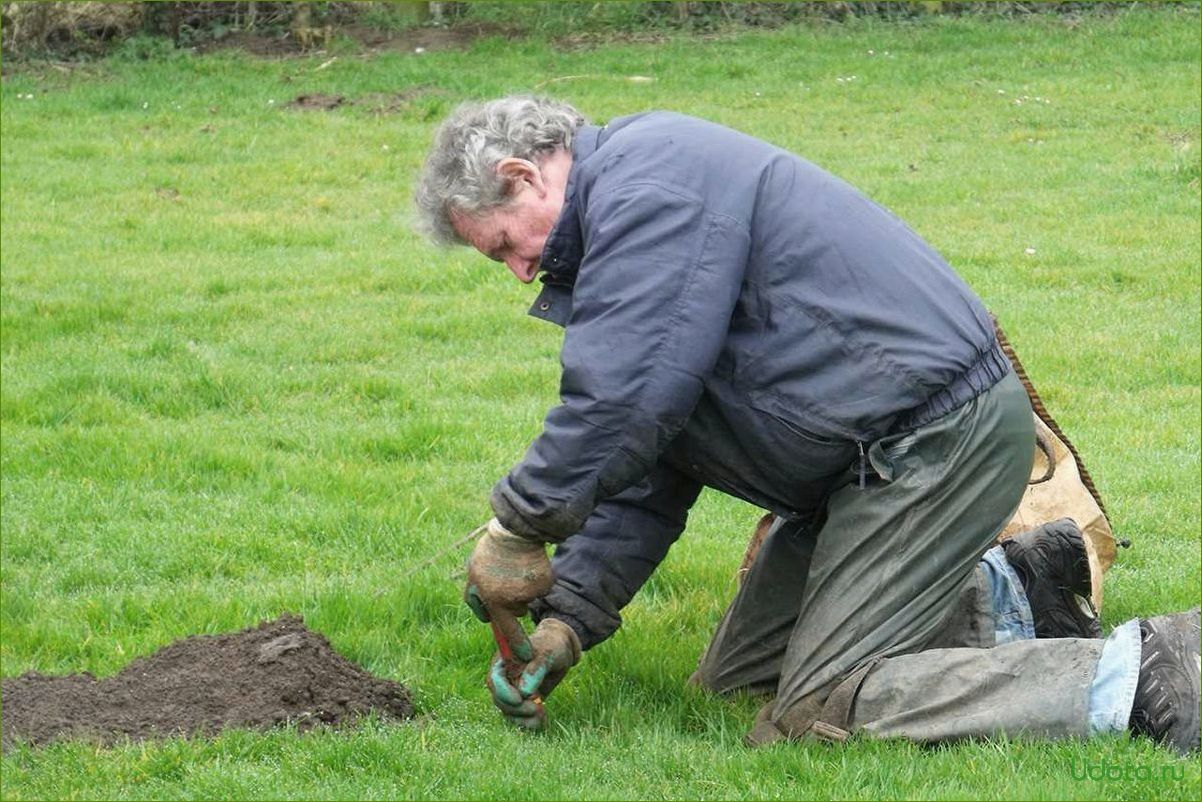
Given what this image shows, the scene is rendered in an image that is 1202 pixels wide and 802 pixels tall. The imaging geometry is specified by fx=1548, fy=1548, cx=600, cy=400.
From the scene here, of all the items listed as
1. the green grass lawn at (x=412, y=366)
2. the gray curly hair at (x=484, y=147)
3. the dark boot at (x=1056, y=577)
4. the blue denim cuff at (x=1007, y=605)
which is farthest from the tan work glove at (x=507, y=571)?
the dark boot at (x=1056, y=577)

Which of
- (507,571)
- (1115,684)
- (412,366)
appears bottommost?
(412,366)

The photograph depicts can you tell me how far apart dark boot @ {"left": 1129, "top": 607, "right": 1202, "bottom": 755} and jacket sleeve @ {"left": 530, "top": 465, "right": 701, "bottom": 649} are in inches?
55.5

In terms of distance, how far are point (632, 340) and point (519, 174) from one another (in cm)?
63

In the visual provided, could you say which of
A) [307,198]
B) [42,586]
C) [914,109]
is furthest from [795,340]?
[914,109]

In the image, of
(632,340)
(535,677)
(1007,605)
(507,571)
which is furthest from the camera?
(1007,605)

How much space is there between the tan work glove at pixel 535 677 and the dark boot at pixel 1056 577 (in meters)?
1.37

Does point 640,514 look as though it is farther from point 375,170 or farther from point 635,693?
point 375,170

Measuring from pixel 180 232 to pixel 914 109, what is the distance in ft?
24.3

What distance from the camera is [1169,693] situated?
3906 mm

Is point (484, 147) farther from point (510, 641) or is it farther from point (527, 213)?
point (510, 641)

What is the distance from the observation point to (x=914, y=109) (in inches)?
597

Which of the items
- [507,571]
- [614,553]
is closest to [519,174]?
[507,571]

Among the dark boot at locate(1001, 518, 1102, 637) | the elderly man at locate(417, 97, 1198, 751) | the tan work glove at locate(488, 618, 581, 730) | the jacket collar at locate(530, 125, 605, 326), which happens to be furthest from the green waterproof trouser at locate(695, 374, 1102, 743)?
the jacket collar at locate(530, 125, 605, 326)

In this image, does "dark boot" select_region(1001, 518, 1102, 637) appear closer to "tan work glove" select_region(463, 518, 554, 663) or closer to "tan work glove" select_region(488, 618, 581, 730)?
"tan work glove" select_region(488, 618, 581, 730)
